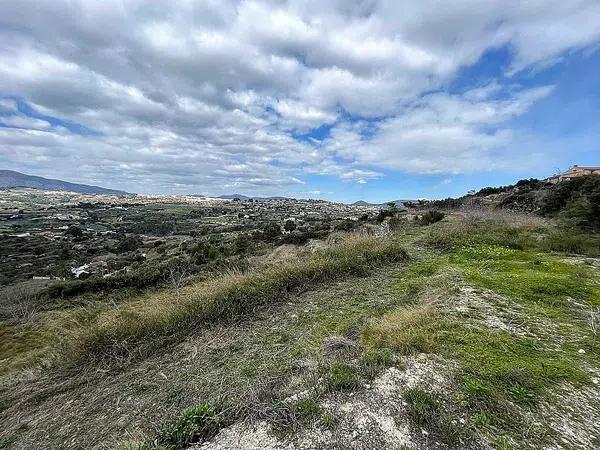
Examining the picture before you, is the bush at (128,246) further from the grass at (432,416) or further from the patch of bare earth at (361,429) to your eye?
the grass at (432,416)

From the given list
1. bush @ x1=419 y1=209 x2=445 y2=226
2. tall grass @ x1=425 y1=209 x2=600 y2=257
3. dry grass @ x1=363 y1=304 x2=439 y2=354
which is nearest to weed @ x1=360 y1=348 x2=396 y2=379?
dry grass @ x1=363 y1=304 x2=439 y2=354

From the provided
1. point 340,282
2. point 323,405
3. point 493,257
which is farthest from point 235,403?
point 493,257

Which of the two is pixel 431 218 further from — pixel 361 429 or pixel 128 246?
pixel 128 246

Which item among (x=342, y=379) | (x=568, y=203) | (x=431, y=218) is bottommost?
(x=342, y=379)

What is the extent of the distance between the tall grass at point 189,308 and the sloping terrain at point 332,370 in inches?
1.1

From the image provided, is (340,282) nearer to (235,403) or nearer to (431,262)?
(431,262)

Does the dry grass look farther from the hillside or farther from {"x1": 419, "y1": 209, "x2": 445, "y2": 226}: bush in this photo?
the hillside

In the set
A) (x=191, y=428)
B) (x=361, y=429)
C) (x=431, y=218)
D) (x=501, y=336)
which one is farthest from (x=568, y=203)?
(x=191, y=428)

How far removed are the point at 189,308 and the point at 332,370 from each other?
3382mm

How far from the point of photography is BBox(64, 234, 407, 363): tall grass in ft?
16.9

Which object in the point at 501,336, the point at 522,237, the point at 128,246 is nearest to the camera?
the point at 501,336

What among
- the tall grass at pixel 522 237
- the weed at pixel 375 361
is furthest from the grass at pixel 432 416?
the tall grass at pixel 522 237

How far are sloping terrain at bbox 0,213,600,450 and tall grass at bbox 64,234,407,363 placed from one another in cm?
3

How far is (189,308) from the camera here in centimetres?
608
